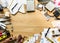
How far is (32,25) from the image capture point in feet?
7.25

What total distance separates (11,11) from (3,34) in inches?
8.1

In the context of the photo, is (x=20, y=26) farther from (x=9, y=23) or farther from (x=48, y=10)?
(x=48, y=10)

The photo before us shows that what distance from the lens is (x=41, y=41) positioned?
215 centimetres

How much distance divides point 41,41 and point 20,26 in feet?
0.66

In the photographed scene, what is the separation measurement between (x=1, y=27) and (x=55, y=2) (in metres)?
0.47

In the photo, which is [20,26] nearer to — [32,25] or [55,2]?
[32,25]

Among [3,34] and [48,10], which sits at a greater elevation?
[48,10]

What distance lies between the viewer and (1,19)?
219 centimetres

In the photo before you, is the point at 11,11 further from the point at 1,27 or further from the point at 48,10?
the point at 48,10

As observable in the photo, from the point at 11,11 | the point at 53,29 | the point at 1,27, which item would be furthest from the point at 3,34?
the point at 53,29

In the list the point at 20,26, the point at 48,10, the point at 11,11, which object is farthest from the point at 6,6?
the point at 48,10

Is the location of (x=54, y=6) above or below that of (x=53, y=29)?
above

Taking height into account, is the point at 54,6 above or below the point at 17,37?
above

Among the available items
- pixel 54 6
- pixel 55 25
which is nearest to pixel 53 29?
pixel 55 25
